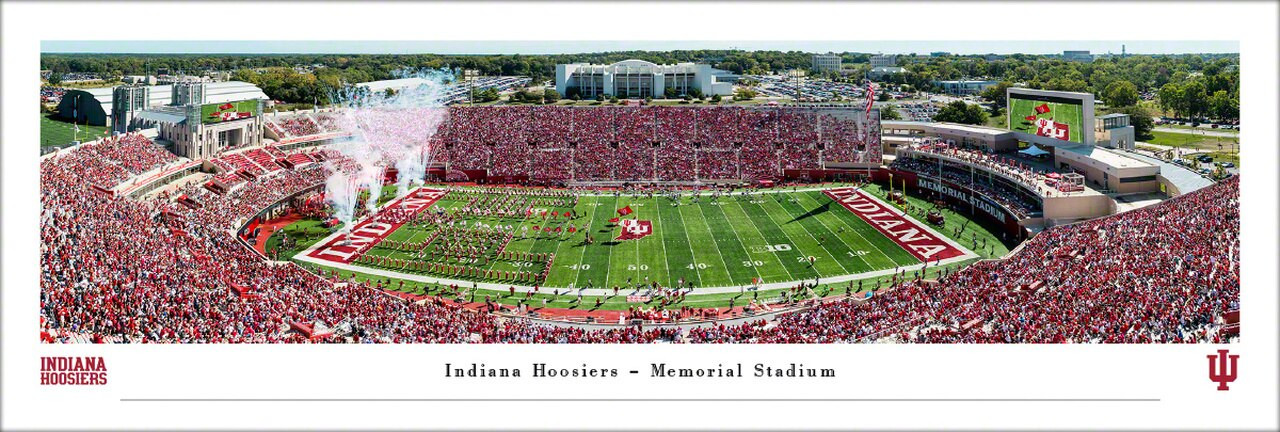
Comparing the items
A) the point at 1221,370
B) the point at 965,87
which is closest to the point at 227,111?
the point at 1221,370

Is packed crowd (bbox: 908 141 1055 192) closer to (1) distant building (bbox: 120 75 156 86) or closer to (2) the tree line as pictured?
(2) the tree line

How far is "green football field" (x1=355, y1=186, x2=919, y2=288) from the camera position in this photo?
3216cm

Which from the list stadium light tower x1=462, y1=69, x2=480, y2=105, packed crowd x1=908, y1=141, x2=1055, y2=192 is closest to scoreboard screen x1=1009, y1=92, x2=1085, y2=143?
packed crowd x1=908, y1=141, x2=1055, y2=192

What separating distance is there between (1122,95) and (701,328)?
180 ft

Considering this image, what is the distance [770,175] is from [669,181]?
258 inches

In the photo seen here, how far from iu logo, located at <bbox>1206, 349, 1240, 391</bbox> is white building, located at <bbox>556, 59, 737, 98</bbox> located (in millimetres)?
72334

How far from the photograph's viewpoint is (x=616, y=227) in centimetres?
4019

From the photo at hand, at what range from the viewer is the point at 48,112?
52.6 metres

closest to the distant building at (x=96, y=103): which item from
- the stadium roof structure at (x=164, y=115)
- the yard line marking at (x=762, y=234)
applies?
the stadium roof structure at (x=164, y=115)

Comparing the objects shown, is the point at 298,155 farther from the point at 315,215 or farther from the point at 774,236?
the point at 774,236

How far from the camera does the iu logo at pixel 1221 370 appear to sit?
58.7 feet

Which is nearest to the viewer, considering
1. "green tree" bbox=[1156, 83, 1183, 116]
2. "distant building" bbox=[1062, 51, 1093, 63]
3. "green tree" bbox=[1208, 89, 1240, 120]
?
"green tree" bbox=[1208, 89, 1240, 120]

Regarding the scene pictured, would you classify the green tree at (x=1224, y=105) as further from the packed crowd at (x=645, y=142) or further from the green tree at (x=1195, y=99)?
the packed crowd at (x=645, y=142)

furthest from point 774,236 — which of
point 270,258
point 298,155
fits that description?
point 298,155
